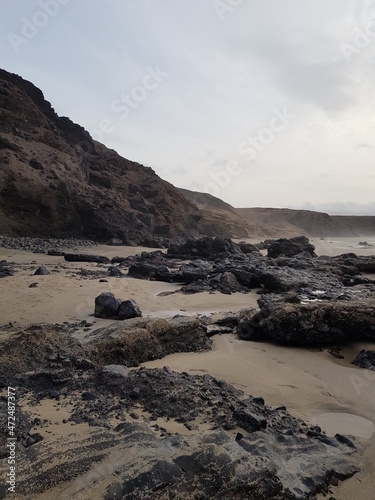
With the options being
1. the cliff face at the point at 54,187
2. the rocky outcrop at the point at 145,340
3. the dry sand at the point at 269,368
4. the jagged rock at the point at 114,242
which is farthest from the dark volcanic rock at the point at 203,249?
the rocky outcrop at the point at 145,340

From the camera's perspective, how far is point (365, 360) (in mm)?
4125

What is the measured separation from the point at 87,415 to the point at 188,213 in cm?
3835

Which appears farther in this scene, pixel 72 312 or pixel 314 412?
pixel 72 312

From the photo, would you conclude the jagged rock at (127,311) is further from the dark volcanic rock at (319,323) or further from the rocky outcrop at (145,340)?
the dark volcanic rock at (319,323)

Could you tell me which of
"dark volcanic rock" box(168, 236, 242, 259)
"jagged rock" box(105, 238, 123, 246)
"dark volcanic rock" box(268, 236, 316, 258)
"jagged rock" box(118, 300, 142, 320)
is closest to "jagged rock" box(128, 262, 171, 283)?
"jagged rock" box(118, 300, 142, 320)

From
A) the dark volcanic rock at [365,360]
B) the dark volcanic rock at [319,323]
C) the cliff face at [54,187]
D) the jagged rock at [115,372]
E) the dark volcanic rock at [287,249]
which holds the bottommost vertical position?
the dark volcanic rock at [365,360]

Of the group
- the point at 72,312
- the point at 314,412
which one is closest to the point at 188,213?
the point at 72,312

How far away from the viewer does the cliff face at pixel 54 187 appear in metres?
21.1

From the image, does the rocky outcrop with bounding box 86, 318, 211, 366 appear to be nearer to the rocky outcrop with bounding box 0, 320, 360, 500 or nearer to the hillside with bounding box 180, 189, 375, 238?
the rocky outcrop with bounding box 0, 320, 360, 500

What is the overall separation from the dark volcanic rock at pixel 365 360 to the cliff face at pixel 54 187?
1990cm

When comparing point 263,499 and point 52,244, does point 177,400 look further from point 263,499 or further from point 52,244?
point 52,244

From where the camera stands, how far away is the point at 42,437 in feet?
6.92

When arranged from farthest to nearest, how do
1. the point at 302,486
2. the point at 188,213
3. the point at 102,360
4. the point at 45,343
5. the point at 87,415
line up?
the point at 188,213 < the point at 102,360 < the point at 45,343 < the point at 87,415 < the point at 302,486

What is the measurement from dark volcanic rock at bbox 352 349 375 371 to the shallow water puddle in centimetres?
128
